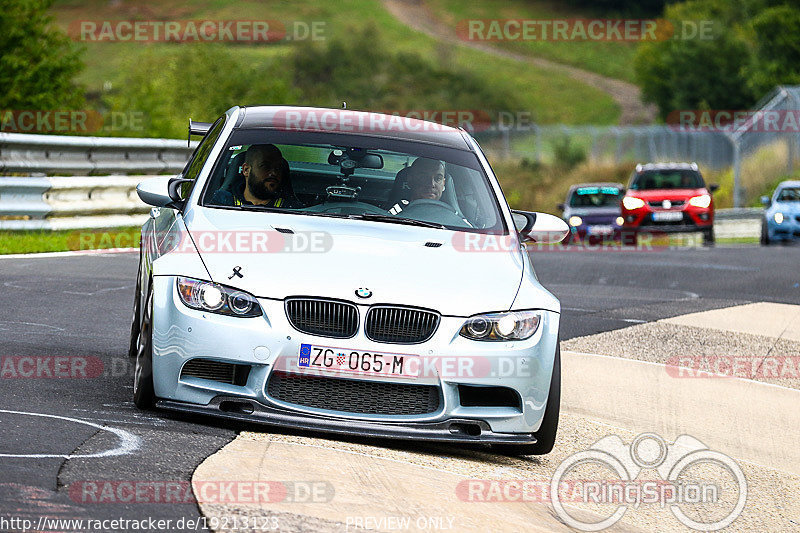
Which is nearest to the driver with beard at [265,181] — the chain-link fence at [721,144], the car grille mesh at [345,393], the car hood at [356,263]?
the car hood at [356,263]

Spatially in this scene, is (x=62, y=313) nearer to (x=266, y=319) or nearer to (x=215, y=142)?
(x=215, y=142)

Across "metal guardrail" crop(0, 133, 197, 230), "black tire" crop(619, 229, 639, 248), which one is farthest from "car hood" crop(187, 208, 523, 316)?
"black tire" crop(619, 229, 639, 248)

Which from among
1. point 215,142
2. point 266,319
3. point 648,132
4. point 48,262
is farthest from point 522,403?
point 648,132

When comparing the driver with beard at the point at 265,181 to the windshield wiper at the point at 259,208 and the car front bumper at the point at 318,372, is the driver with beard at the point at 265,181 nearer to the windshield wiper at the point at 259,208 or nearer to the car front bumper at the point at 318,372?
the windshield wiper at the point at 259,208

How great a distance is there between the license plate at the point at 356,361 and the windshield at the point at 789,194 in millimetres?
23106

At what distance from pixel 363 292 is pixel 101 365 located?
246 cm

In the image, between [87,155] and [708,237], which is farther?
[708,237]

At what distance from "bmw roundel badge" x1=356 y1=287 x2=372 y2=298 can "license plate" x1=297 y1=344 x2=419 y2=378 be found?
0.84ft

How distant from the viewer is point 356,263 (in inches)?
255

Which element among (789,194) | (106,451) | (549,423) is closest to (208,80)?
(789,194)

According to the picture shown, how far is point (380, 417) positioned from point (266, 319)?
680mm

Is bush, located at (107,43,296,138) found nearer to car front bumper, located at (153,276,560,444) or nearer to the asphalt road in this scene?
the asphalt road

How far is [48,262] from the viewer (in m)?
13.3

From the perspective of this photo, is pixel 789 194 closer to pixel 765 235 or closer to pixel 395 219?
pixel 765 235
